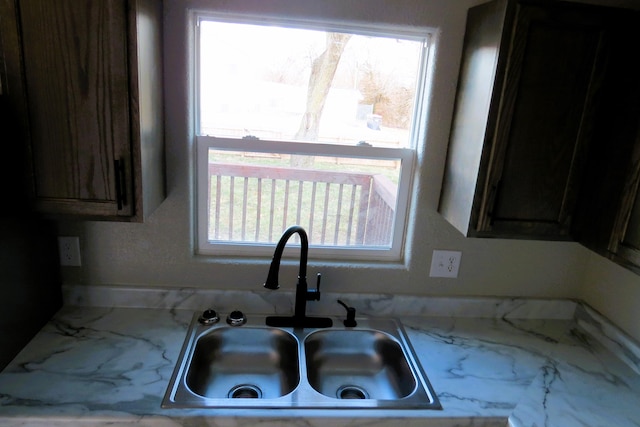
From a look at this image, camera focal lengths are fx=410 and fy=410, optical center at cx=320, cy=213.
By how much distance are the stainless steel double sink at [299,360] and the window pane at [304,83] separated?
2.40 ft

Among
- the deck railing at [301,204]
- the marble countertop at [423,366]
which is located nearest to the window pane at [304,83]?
the deck railing at [301,204]

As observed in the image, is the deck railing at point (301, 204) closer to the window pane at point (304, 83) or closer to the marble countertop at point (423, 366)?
the window pane at point (304, 83)

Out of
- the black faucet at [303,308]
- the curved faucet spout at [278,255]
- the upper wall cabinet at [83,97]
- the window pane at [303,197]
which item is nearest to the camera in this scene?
the upper wall cabinet at [83,97]

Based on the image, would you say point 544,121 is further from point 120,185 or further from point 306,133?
point 120,185

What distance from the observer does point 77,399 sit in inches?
43.4

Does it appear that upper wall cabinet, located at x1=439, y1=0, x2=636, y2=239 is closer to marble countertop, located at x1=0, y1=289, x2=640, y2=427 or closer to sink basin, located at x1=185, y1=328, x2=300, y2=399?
marble countertop, located at x1=0, y1=289, x2=640, y2=427

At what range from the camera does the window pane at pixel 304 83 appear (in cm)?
149

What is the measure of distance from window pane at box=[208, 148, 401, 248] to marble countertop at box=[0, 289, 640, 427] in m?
0.26

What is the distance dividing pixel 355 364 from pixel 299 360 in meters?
0.27

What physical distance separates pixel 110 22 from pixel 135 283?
0.94m

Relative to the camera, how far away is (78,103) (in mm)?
1120

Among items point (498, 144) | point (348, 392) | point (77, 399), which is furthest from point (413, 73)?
point (77, 399)

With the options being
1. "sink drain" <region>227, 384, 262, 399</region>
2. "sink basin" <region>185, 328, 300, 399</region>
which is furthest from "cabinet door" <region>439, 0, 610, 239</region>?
"sink drain" <region>227, 384, 262, 399</region>

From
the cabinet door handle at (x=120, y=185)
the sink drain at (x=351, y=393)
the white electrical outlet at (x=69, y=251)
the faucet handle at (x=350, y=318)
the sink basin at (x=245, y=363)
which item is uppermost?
the cabinet door handle at (x=120, y=185)
